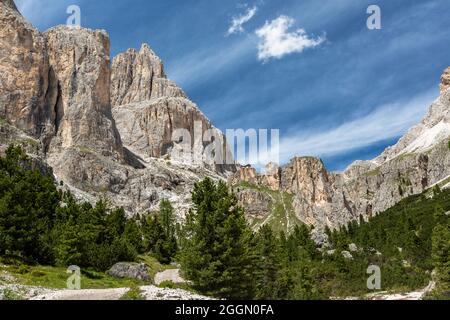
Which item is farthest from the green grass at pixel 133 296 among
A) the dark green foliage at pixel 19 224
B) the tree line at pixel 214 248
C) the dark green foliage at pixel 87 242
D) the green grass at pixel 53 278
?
the dark green foliage at pixel 19 224

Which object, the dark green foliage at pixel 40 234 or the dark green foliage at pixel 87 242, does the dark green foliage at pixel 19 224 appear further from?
the dark green foliage at pixel 87 242

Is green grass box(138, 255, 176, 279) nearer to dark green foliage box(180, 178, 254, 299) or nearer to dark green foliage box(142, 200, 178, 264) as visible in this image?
dark green foliage box(142, 200, 178, 264)

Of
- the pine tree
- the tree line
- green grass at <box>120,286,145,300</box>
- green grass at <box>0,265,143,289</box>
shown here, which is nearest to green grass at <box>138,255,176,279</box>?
the tree line

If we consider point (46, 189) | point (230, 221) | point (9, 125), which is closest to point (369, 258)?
point (230, 221)

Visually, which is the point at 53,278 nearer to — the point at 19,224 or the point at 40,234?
the point at 19,224

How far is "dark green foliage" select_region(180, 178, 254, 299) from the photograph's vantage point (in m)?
39.7

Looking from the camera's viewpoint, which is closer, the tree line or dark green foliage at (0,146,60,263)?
the tree line

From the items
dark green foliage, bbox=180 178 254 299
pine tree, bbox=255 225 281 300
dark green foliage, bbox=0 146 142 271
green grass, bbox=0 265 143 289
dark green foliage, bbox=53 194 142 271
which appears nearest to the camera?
green grass, bbox=0 265 143 289

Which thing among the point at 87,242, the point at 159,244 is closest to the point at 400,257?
the point at 159,244

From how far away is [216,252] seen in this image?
1603 inches

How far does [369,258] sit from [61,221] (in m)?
54.2
